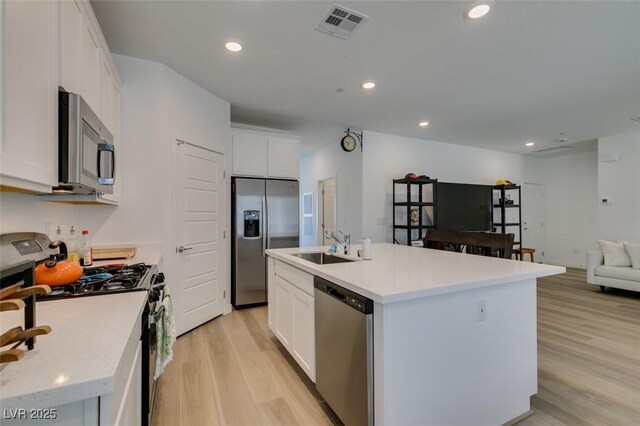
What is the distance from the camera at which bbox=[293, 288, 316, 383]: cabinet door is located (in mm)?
2008

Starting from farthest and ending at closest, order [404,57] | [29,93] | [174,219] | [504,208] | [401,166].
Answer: [504,208]
[401,166]
[174,219]
[404,57]
[29,93]

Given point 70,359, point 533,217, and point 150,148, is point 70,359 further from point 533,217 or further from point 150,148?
point 533,217

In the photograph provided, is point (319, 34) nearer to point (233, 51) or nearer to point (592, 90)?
point (233, 51)

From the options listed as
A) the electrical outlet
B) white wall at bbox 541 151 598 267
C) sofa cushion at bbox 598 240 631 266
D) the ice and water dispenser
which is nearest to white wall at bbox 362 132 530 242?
white wall at bbox 541 151 598 267

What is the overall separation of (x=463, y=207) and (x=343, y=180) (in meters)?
2.41

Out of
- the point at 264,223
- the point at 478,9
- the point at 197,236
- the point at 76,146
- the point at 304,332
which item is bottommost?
the point at 304,332

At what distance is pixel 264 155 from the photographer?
426 cm

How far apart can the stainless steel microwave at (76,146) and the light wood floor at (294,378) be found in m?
1.52

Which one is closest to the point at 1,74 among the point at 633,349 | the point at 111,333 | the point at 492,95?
the point at 111,333

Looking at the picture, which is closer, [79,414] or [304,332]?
[79,414]

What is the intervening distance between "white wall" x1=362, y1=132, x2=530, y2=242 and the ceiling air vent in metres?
3.01

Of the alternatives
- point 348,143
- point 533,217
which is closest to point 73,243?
point 348,143

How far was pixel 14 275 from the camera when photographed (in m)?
0.88

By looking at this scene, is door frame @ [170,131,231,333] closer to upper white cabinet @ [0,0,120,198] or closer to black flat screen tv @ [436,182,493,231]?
upper white cabinet @ [0,0,120,198]
